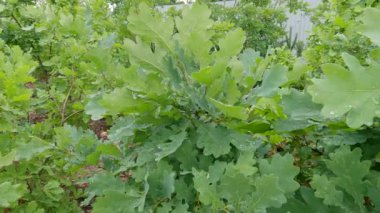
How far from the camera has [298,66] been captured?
1249 mm

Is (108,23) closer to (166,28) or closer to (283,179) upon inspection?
(166,28)

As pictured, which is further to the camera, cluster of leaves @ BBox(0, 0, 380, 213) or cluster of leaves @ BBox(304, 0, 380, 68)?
cluster of leaves @ BBox(304, 0, 380, 68)

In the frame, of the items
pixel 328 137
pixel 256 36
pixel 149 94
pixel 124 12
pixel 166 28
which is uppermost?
pixel 166 28

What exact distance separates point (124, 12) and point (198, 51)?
16.5 ft

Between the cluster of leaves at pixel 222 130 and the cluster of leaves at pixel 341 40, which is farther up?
the cluster of leaves at pixel 222 130

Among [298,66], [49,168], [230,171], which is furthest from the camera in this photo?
[49,168]

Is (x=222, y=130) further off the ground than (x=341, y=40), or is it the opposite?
(x=222, y=130)

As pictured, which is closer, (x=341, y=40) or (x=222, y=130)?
(x=222, y=130)

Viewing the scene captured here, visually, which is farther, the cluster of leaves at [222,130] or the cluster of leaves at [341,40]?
the cluster of leaves at [341,40]

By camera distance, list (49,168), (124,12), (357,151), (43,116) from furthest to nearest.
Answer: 1. (124,12)
2. (43,116)
3. (49,168)
4. (357,151)

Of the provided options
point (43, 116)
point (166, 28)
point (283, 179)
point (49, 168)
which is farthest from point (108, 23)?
point (283, 179)

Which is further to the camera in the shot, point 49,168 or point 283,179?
point 49,168

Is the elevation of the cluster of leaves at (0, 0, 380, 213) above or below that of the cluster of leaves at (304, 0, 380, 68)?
above

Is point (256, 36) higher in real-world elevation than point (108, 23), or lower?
lower
